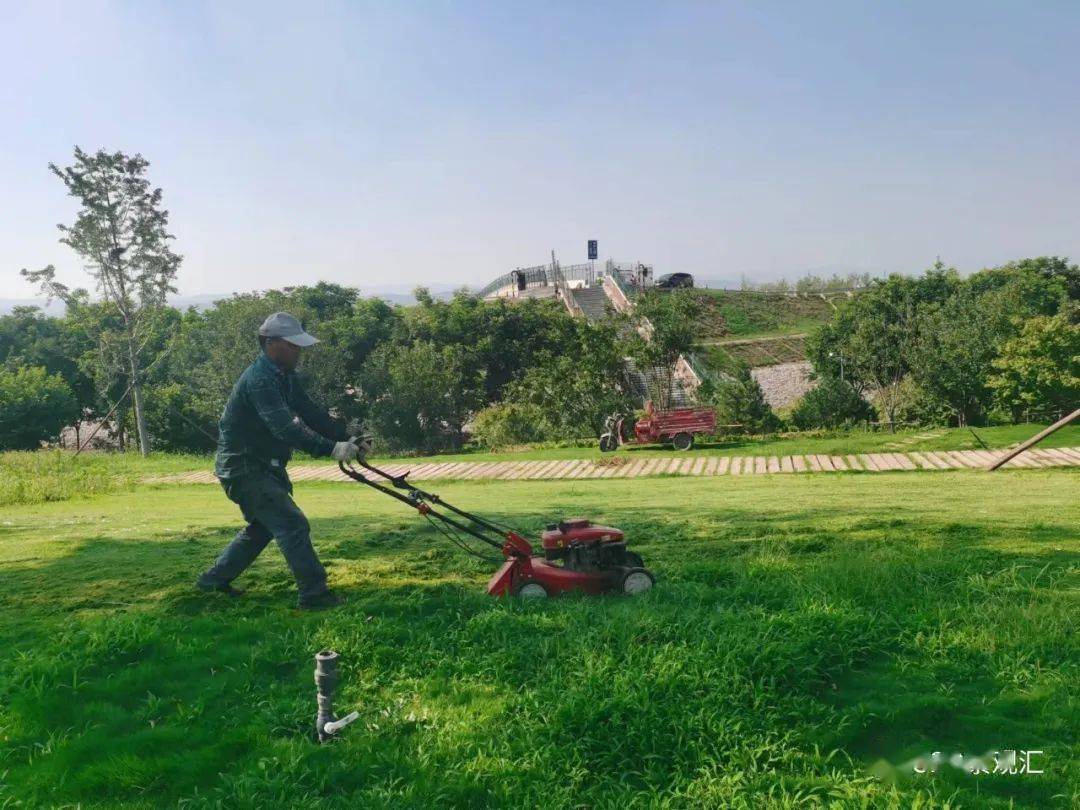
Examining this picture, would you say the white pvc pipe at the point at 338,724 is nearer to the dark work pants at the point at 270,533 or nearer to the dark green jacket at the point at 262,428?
the dark work pants at the point at 270,533

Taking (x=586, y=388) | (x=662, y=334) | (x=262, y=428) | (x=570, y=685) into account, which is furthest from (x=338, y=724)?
(x=586, y=388)

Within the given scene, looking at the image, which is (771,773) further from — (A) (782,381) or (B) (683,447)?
(A) (782,381)

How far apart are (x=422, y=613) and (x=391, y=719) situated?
50.2 inches

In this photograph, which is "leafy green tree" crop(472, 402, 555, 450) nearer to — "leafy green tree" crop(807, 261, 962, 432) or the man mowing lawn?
"leafy green tree" crop(807, 261, 962, 432)

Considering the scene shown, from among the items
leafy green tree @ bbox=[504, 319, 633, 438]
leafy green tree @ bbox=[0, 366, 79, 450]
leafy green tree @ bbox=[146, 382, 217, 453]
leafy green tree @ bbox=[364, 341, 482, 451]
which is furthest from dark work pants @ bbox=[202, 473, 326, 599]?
leafy green tree @ bbox=[0, 366, 79, 450]

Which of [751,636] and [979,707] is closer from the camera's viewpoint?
[979,707]

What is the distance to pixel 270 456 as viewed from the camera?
18.8ft

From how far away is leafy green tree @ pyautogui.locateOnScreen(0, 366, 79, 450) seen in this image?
1204 inches

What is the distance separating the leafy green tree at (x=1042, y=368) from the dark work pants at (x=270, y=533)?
22.3 metres

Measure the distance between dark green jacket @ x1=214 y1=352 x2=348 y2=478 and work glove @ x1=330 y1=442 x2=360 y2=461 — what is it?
0.40 feet

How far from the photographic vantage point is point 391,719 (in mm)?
3936

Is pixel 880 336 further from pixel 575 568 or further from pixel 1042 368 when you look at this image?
pixel 575 568

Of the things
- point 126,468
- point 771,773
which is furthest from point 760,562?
point 126,468

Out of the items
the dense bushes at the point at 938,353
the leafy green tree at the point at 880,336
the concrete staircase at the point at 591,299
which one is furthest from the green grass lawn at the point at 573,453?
the concrete staircase at the point at 591,299
